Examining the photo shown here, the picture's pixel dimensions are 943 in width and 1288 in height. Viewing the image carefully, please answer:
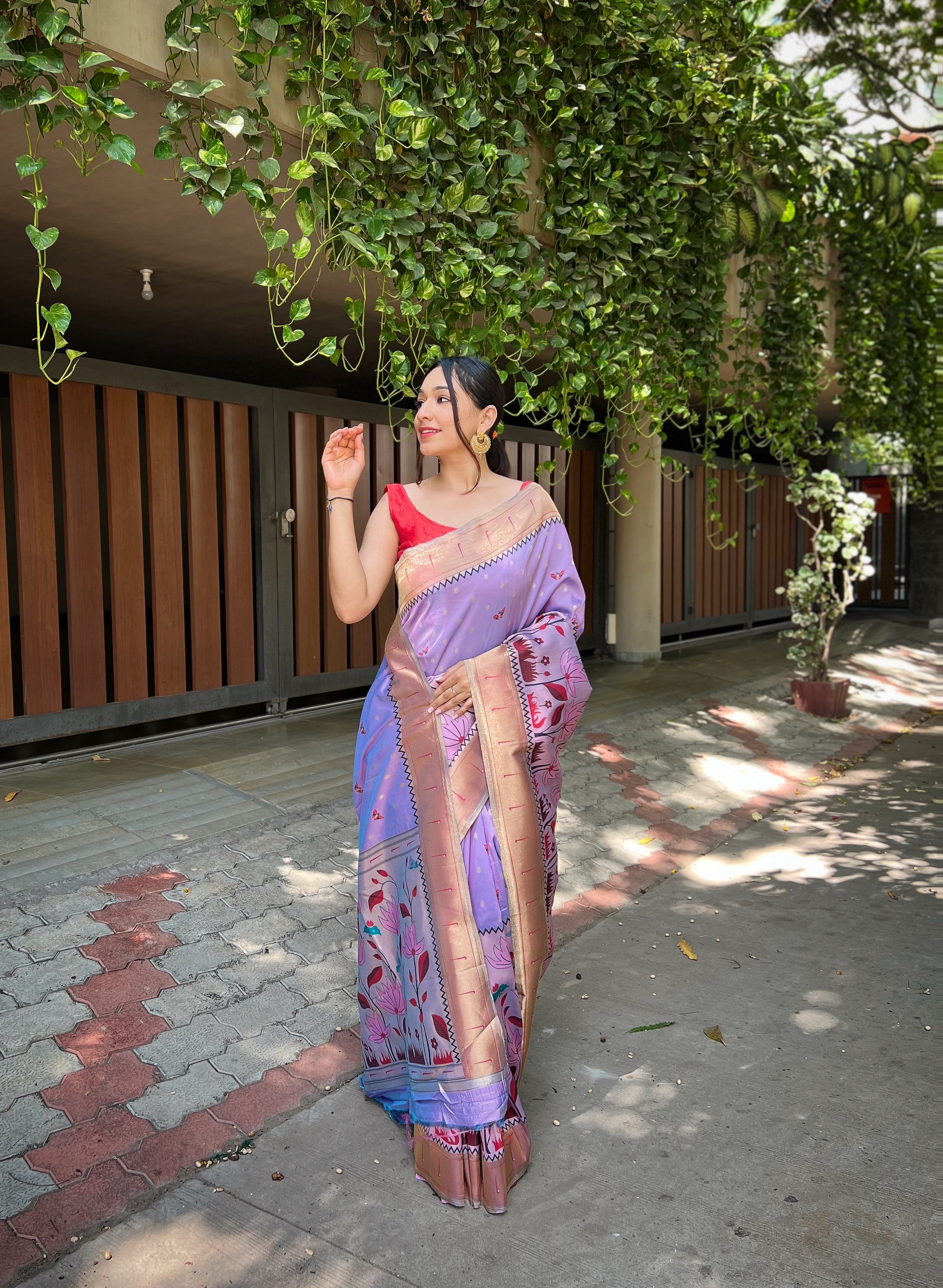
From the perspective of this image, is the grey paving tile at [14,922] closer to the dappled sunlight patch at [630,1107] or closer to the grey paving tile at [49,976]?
the grey paving tile at [49,976]

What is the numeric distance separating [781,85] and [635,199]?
192 cm

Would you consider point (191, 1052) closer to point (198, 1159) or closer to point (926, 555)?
point (198, 1159)

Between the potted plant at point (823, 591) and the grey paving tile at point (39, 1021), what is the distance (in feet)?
19.1

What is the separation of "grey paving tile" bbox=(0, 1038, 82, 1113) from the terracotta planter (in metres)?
6.09

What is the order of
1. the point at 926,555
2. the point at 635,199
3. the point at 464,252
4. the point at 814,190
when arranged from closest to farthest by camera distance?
the point at 464,252 → the point at 635,199 → the point at 814,190 → the point at 926,555

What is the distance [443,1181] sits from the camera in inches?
83.6

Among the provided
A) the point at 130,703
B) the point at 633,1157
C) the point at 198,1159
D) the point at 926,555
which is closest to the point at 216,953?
the point at 198,1159

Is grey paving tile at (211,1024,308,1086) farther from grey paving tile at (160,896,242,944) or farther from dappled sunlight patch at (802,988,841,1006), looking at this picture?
dappled sunlight patch at (802,988,841,1006)

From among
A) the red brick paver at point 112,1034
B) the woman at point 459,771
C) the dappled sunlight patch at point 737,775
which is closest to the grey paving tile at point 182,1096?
the red brick paver at point 112,1034

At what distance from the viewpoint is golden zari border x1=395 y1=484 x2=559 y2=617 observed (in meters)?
2.30

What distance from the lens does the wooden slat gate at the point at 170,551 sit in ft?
15.8

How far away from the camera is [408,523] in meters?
2.39

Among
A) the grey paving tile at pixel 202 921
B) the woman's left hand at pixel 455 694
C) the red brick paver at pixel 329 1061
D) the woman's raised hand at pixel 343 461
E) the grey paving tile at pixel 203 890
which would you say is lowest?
the red brick paver at pixel 329 1061

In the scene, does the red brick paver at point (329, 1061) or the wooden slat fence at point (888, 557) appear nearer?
the red brick paver at point (329, 1061)
